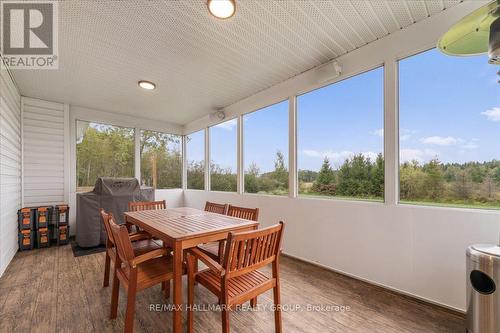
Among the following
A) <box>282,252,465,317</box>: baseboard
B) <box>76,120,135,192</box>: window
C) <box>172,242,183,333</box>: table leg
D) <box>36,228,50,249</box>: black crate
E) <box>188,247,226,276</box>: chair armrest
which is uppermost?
<box>76,120,135,192</box>: window

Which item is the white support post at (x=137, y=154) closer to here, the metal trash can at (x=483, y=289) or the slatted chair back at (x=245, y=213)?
the slatted chair back at (x=245, y=213)

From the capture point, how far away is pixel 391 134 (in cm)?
→ 233

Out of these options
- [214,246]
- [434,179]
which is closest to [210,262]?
[214,246]

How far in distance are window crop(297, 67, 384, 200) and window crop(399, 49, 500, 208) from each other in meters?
0.27

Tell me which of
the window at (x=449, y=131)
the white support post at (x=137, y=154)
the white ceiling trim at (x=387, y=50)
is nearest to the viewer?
the window at (x=449, y=131)

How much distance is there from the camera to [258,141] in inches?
161

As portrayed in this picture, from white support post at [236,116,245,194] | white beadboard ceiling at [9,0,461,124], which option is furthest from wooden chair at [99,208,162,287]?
white support post at [236,116,245,194]

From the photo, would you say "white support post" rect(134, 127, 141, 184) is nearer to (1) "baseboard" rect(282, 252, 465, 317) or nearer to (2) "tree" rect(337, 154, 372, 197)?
(1) "baseboard" rect(282, 252, 465, 317)

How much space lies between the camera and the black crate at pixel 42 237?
368 cm

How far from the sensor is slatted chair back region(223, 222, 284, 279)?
4.54 feet

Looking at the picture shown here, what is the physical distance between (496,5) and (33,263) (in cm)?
548

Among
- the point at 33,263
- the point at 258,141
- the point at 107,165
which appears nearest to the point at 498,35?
the point at 258,141

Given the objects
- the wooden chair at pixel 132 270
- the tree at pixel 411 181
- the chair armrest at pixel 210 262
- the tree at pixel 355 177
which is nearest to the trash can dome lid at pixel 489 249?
the tree at pixel 411 181

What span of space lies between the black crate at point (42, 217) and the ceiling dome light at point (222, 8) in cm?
432
